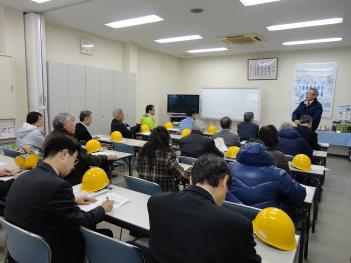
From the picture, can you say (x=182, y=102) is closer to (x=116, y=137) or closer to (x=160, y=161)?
(x=116, y=137)

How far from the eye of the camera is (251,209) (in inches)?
67.8

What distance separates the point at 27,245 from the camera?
1.34 m

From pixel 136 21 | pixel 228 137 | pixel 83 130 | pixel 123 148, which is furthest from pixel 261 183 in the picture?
pixel 136 21

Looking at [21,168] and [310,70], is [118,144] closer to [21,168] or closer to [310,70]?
[21,168]

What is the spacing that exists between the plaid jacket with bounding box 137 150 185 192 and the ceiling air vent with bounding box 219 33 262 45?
465cm

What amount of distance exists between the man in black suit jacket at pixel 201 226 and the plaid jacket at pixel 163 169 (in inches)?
56.9

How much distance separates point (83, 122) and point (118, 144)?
73 cm

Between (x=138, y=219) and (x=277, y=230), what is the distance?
866 millimetres

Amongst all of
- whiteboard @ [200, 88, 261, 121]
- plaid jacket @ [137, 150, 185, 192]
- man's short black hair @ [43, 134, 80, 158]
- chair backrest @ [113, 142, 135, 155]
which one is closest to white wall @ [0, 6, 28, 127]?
chair backrest @ [113, 142, 135, 155]

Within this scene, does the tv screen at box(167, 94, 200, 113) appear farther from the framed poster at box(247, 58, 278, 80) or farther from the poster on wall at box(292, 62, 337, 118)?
the poster on wall at box(292, 62, 337, 118)

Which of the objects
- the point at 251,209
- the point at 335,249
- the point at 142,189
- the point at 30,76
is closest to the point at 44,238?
the point at 142,189

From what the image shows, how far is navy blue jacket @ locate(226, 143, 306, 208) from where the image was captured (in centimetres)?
191

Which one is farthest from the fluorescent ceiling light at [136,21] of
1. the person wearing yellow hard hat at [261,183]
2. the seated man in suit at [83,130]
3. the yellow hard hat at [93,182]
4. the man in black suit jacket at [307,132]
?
the person wearing yellow hard hat at [261,183]

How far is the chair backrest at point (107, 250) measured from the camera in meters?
1.23
